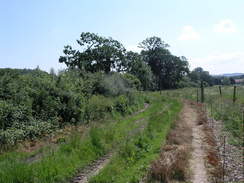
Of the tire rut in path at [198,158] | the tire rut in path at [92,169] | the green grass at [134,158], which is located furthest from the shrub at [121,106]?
the tire rut in path at [92,169]

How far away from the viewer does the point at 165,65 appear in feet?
225

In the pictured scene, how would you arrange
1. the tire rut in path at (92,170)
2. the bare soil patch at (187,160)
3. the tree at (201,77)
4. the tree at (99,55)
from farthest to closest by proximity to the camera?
the tree at (201,77), the tree at (99,55), the tire rut in path at (92,170), the bare soil patch at (187,160)

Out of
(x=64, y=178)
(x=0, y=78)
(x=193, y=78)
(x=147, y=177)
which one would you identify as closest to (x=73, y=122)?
(x=0, y=78)

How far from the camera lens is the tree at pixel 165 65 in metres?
68.2

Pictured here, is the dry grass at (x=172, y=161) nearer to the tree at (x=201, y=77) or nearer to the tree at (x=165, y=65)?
the tree at (x=165, y=65)

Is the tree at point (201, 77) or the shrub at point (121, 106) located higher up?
the tree at point (201, 77)

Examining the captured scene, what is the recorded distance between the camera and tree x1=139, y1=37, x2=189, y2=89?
224 ft

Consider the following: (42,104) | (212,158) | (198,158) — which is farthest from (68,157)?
(42,104)

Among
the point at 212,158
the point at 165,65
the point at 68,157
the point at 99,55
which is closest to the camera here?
the point at 68,157

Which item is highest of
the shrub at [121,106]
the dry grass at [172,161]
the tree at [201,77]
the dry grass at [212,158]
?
the tree at [201,77]

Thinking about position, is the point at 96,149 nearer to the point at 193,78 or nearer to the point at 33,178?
the point at 33,178

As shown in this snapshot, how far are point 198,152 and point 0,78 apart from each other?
350 inches

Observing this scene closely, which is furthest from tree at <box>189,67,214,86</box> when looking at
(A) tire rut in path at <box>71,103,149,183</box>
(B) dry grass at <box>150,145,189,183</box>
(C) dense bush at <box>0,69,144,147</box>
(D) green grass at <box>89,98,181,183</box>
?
(A) tire rut in path at <box>71,103,149,183</box>

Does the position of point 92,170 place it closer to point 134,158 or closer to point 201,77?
point 134,158
